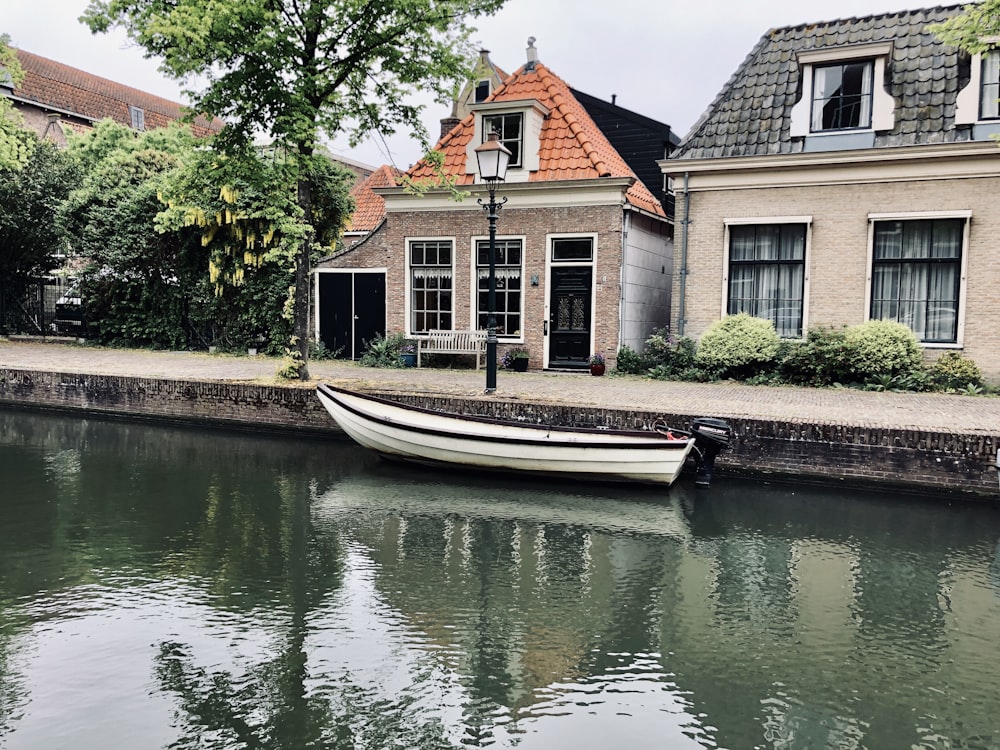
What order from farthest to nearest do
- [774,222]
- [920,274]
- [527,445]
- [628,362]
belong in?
[628,362] < [774,222] < [920,274] < [527,445]

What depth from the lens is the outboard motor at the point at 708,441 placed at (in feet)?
30.2

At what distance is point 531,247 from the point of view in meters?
16.2

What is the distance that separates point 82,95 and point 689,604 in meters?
40.4

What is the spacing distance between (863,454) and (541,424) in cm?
372

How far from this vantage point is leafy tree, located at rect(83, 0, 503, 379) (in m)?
11.2

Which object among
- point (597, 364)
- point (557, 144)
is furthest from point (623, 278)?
point (557, 144)

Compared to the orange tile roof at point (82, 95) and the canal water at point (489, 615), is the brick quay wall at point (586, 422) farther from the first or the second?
the orange tile roof at point (82, 95)

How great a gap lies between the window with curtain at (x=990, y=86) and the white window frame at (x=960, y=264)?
1641mm

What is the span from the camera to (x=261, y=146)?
43.2ft

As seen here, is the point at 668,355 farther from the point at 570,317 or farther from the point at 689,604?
the point at 689,604

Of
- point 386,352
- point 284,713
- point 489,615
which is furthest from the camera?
point 386,352

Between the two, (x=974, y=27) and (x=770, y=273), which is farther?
(x=770, y=273)

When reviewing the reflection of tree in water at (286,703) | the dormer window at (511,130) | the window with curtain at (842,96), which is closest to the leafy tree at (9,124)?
the dormer window at (511,130)

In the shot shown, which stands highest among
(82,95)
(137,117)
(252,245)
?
(82,95)
